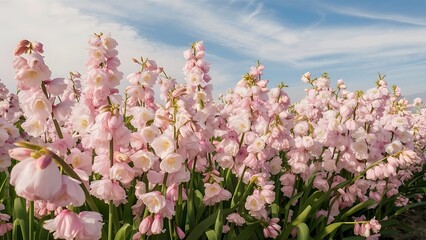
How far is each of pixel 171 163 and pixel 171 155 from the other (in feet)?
0.22

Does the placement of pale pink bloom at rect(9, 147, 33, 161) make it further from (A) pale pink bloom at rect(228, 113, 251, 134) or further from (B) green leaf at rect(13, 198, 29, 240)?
(A) pale pink bloom at rect(228, 113, 251, 134)

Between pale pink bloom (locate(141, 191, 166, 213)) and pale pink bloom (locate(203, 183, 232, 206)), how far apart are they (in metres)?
0.74

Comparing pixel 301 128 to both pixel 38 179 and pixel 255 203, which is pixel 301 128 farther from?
pixel 38 179

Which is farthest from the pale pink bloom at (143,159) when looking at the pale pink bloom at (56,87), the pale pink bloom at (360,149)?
the pale pink bloom at (360,149)

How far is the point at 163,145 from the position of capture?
2.23 meters

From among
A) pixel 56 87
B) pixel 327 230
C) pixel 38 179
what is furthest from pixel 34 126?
pixel 327 230

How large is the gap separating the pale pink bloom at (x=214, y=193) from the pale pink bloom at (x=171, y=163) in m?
0.77

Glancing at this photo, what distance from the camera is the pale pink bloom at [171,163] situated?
2.18m

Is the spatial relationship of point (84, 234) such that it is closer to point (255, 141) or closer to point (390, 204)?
point (255, 141)

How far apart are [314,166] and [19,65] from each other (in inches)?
123

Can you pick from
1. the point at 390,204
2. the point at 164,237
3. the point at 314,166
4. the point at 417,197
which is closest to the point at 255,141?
the point at 164,237

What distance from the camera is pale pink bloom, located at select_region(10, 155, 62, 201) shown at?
3.98 ft

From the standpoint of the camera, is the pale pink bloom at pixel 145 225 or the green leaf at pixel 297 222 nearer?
the pale pink bloom at pixel 145 225

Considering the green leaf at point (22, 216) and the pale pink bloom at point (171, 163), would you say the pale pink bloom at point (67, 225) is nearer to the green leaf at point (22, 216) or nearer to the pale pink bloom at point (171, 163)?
the pale pink bloom at point (171, 163)
